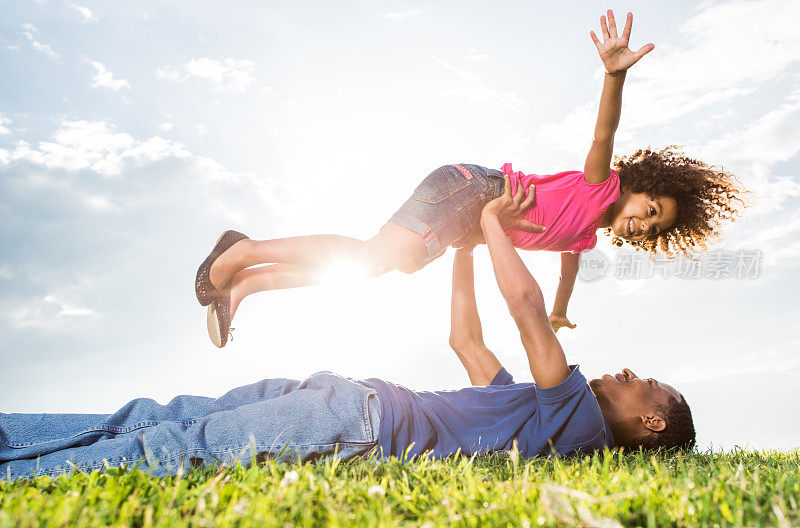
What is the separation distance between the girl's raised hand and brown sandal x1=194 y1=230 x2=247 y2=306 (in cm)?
297

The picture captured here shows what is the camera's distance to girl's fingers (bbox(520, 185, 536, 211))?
4.46 m

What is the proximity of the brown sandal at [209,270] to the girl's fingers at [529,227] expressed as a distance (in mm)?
2180

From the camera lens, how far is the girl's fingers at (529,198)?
446 cm

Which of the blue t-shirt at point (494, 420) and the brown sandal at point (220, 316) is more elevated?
the brown sandal at point (220, 316)

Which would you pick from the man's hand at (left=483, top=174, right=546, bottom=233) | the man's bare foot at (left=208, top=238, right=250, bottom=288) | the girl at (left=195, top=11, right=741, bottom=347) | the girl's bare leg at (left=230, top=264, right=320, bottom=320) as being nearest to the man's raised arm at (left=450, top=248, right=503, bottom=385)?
the girl at (left=195, top=11, right=741, bottom=347)

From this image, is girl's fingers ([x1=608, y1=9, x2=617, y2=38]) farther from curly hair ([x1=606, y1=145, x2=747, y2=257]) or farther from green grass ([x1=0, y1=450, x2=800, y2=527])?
green grass ([x1=0, y1=450, x2=800, y2=527])

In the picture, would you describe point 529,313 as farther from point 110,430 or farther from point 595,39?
point 110,430

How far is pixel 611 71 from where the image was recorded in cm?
398

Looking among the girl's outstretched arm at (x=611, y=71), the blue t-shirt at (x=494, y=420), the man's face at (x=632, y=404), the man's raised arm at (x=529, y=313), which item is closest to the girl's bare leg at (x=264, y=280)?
the blue t-shirt at (x=494, y=420)

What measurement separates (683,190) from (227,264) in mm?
4086

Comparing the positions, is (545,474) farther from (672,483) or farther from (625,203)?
(625,203)

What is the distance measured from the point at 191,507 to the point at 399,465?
38.1 inches

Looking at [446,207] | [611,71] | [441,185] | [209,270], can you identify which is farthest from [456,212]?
[209,270]

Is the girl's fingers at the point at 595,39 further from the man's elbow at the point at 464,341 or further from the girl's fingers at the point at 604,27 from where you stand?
the man's elbow at the point at 464,341
